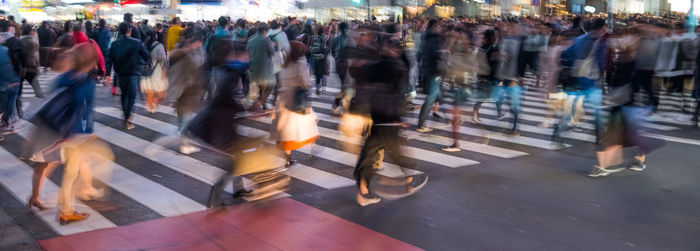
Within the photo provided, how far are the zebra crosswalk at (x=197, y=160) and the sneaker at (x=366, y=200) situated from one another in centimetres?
43

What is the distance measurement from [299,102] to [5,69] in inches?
190

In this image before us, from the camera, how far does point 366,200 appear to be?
6320 millimetres

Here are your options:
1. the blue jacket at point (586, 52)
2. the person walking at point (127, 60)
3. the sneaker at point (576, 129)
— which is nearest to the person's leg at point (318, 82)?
the person walking at point (127, 60)

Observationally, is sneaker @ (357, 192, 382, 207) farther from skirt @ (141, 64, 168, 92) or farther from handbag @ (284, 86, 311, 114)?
skirt @ (141, 64, 168, 92)

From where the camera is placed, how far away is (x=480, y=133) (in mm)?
10492

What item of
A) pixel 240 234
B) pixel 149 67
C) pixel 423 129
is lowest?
pixel 240 234

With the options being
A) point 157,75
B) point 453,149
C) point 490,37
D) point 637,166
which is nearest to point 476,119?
point 490,37

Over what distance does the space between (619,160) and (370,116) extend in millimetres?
3751

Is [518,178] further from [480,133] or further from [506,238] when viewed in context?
[480,133]

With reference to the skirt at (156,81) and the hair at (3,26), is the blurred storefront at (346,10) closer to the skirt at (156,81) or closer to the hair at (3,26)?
the skirt at (156,81)

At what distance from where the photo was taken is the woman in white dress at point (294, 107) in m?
7.38

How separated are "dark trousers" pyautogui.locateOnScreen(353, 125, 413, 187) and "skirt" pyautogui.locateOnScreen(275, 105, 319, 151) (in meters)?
1.39

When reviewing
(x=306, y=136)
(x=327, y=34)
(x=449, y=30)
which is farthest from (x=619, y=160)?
(x=327, y=34)

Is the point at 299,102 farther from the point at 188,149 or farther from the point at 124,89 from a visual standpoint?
the point at 124,89
